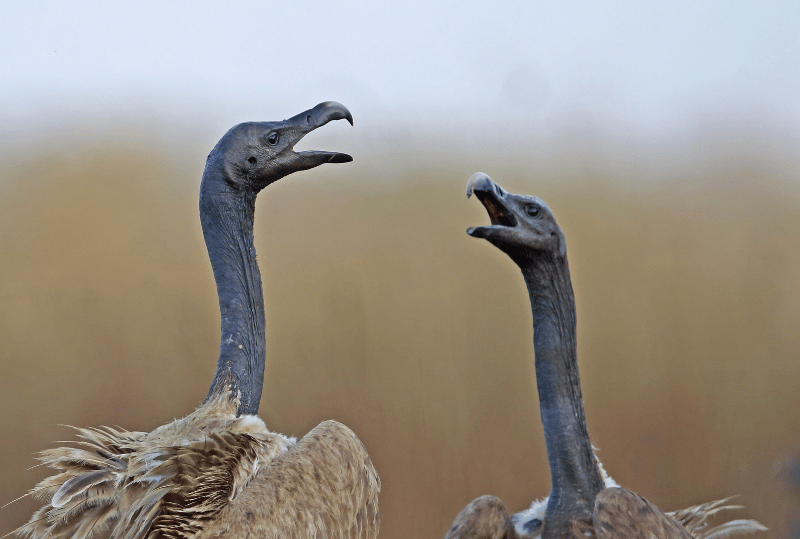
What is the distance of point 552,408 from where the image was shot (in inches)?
Answer: 79.0

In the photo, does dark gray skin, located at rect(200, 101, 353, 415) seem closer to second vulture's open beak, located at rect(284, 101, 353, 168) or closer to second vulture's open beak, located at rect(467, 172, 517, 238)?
second vulture's open beak, located at rect(284, 101, 353, 168)

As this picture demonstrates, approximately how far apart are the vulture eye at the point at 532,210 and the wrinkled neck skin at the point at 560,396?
12 centimetres

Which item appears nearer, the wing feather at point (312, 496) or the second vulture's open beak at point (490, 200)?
the wing feather at point (312, 496)

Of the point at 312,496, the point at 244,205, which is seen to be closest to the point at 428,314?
the point at 244,205

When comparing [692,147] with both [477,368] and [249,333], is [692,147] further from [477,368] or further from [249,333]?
[249,333]

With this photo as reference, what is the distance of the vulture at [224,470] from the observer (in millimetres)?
1454

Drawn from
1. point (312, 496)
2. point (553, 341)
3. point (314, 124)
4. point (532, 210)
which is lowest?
point (312, 496)

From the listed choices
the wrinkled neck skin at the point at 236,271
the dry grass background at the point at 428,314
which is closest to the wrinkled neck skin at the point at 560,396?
the wrinkled neck skin at the point at 236,271

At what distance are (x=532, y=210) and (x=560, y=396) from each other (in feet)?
1.80

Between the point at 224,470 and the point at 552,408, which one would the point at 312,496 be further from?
the point at 552,408

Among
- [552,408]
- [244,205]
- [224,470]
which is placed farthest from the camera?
[244,205]

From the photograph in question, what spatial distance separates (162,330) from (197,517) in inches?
63.7

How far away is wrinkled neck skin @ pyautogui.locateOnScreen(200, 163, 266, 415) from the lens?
1.97m

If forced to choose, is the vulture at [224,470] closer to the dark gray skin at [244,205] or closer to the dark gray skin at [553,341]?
the dark gray skin at [244,205]
